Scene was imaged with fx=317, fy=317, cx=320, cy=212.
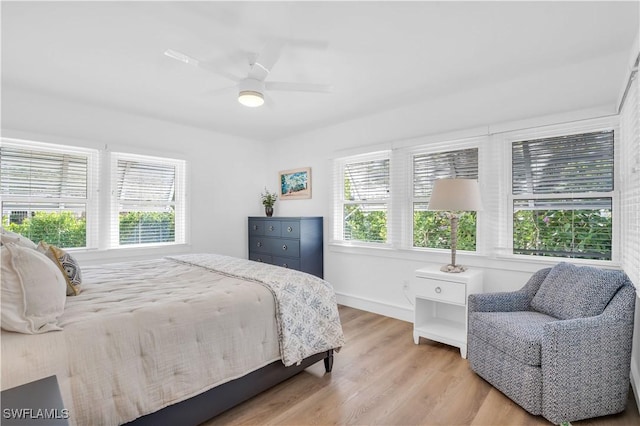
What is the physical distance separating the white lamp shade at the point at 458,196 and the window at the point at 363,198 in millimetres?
1049

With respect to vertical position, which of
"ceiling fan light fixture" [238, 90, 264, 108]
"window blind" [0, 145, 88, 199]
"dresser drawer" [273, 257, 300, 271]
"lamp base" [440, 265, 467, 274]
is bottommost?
"dresser drawer" [273, 257, 300, 271]

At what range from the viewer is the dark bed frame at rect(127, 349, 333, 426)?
1574mm

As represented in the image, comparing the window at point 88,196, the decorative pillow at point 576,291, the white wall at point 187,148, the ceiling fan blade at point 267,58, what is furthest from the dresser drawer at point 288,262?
the decorative pillow at point 576,291

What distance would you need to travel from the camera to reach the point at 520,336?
1.97 metres

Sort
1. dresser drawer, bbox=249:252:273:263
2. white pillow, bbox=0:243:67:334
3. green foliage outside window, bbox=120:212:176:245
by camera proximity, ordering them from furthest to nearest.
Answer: dresser drawer, bbox=249:252:273:263, green foliage outside window, bbox=120:212:176:245, white pillow, bbox=0:243:67:334

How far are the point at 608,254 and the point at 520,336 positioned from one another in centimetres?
122

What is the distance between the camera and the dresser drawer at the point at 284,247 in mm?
4094

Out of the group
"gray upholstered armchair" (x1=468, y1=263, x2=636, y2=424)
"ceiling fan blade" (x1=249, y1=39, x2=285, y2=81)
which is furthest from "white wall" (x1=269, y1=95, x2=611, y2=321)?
"ceiling fan blade" (x1=249, y1=39, x2=285, y2=81)

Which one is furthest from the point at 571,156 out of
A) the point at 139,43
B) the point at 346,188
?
the point at 139,43

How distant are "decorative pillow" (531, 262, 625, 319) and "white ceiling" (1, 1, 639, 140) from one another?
4.40 feet

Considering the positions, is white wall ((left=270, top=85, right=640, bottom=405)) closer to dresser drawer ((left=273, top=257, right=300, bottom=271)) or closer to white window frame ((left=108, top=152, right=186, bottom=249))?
dresser drawer ((left=273, top=257, right=300, bottom=271))

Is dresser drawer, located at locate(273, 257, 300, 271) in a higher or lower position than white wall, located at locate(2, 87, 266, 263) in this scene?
lower

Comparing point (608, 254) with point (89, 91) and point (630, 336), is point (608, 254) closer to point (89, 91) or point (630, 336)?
point (630, 336)

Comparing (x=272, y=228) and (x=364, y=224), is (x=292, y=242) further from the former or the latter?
(x=364, y=224)
